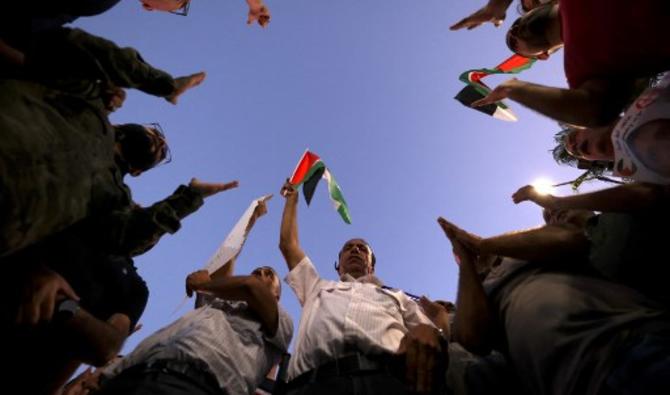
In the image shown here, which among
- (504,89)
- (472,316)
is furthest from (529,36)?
(472,316)

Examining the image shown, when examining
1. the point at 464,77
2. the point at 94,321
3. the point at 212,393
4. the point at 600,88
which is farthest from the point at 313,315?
the point at 464,77

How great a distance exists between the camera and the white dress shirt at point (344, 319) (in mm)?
2443

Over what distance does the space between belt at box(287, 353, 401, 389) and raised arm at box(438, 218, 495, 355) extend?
1.53ft

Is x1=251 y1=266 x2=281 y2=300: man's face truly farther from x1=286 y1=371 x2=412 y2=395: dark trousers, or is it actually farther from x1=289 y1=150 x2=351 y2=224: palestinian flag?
x1=286 y1=371 x2=412 y2=395: dark trousers

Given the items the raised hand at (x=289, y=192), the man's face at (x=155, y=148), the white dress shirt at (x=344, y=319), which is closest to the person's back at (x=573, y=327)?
the white dress shirt at (x=344, y=319)

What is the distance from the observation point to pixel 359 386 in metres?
2.17

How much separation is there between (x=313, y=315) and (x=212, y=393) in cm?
82

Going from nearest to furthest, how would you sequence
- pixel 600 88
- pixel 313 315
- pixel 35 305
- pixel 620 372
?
pixel 620 372 < pixel 35 305 < pixel 600 88 < pixel 313 315

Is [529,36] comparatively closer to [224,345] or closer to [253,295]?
[253,295]

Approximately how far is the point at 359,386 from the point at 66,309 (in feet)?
4.75

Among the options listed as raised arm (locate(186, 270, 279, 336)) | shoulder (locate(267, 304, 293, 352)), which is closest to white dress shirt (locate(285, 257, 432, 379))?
shoulder (locate(267, 304, 293, 352))

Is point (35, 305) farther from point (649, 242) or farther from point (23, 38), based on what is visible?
point (649, 242)

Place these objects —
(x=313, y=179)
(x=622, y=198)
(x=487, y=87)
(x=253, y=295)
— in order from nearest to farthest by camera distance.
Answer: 1. (x=622, y=198)
2. (x=253, y=295)
3. (x=487, y=87)
4. (x=313, y=179)

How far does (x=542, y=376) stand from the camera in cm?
150
